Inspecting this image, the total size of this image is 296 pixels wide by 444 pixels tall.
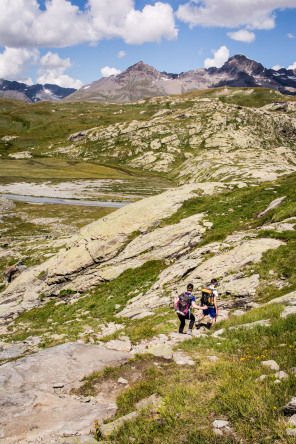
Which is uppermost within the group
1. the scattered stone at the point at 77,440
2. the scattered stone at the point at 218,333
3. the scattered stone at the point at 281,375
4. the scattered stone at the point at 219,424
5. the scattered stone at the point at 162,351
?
the scattered stone at the point at 281,375

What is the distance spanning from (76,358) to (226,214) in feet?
76.0

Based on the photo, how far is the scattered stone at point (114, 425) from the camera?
7.13m

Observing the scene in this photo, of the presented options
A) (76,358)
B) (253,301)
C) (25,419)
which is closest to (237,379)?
(25,419)

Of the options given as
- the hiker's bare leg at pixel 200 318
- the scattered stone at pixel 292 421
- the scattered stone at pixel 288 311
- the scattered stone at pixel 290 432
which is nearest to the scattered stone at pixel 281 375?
the scattered stone at pixel 292 421

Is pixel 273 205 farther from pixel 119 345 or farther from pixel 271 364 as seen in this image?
pixel 271 364

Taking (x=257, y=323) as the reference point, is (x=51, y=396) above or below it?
below

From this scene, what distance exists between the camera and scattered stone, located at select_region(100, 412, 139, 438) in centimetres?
713

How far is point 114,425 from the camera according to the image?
7344mm

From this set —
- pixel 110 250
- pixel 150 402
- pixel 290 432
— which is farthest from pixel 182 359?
pixel 110 250

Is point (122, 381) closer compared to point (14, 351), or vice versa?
point (122, 381)

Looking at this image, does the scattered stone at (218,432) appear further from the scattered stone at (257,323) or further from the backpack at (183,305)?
the backpack at (183,305)

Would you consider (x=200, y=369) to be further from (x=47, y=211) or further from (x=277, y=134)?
(x=277, y=134)

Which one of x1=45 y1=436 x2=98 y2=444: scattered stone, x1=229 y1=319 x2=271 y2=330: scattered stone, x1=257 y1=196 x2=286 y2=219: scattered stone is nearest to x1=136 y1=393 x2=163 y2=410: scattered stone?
x1=45 y1=436 x2=98 y2=444: scattered stone

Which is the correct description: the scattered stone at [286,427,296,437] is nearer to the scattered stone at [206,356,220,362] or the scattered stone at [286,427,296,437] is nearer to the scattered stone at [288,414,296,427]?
the scattered stone at [288,414,296,427]
